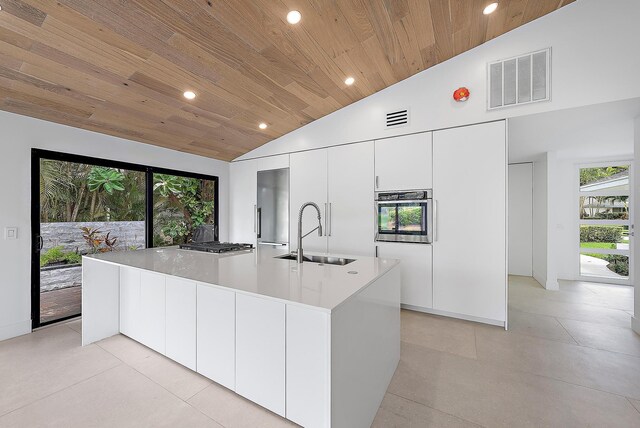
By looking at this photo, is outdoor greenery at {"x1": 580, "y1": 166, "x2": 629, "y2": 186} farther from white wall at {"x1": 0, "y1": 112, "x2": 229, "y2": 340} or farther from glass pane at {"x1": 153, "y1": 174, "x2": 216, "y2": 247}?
white wall at {"x1": 0, "y1": 112, "x2": 229, "y2": 340}

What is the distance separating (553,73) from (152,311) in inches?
159

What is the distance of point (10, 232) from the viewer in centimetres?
250

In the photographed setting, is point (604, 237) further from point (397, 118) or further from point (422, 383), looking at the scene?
point (422, 383)

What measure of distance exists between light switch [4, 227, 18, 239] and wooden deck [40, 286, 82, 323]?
674 mm

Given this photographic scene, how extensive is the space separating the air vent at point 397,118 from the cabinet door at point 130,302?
3026 millimetres

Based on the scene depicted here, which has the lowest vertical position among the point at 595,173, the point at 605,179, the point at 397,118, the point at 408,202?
the point at 408,202

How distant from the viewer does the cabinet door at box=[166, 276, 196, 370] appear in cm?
173

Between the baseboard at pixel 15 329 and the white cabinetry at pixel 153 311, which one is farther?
the baseboard at pixel 15 329

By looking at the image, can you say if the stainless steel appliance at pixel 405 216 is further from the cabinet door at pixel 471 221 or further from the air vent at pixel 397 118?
the air vent at pixel 397 118

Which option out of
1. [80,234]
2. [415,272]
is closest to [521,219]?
[415,272]

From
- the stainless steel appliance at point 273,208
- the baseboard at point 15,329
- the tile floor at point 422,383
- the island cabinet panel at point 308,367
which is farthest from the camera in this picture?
the stainless steel appliance at point 273,208

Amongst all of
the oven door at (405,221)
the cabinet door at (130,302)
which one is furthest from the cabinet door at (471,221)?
the cabinet door at (130,302)

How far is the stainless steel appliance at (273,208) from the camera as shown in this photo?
13.3 ft

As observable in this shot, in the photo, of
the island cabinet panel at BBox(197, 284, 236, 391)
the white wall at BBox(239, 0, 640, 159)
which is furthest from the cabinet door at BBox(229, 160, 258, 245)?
the island cabinet panel at BBox(197, 284, 236, 391)
